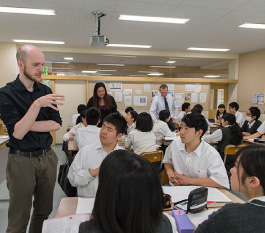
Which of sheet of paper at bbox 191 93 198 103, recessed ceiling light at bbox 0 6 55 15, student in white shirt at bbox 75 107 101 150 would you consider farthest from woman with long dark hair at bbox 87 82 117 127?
sheet of paper at bbox 191 93 198 103

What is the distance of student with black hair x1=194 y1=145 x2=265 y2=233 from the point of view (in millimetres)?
790

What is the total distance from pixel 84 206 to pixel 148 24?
13.6ft

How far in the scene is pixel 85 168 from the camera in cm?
186

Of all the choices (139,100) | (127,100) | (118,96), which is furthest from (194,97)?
(118,96)

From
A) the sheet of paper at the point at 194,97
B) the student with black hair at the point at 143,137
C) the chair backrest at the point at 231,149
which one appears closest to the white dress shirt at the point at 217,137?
the chair backrest at the point at 231,149

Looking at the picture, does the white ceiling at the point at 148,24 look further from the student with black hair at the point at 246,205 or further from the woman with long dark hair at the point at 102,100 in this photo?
the student with black hair at the point at 246,205

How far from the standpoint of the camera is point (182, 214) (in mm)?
1193

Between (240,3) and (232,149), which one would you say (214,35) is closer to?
(240,3)

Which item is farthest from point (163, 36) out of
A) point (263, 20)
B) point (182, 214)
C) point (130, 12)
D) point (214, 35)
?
point (182, 214)

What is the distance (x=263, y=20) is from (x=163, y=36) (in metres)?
2.17

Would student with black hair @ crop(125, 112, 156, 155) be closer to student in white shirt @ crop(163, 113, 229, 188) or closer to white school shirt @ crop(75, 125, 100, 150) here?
white school shirt @ crop(75, 125, 100, 150)

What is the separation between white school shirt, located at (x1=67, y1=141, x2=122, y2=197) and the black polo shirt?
294 mm

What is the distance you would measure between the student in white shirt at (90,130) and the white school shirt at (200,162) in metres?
1.21

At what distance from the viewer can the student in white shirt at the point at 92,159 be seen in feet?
5.73
